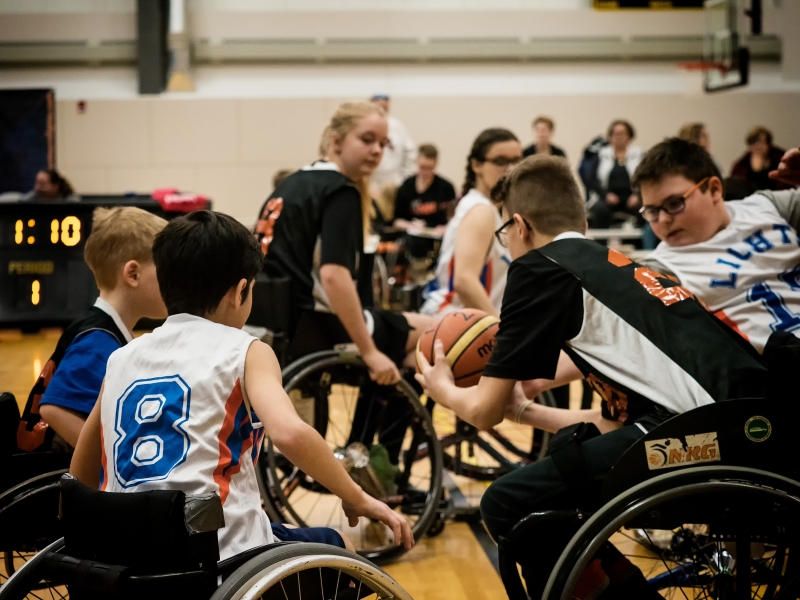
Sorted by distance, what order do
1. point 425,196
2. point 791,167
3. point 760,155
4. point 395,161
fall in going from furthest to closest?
point 395,161 → point 425,196 → point 760,155 → point 791,167

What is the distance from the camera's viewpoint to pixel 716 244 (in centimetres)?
240

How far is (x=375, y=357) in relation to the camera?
9.70 ft

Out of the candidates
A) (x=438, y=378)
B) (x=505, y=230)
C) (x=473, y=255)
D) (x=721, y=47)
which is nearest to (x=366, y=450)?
(x=473, y=255)

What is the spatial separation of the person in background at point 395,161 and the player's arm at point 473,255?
6.55 m

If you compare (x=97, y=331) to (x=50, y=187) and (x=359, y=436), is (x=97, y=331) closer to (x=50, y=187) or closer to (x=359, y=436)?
(x=359, y=436)

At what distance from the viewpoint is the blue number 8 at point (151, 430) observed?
152cm

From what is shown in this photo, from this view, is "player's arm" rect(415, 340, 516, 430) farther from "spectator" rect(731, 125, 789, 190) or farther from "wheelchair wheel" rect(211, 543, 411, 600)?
"spectator" rect(731, 125, 789, 190)

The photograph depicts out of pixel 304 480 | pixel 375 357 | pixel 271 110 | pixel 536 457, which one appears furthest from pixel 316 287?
pixel 271 110

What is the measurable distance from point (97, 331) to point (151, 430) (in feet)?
2.23

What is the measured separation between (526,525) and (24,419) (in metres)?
1.25

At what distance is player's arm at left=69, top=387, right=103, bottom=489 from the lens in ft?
5.38

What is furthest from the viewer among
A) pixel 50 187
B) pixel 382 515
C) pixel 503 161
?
pixel 50 187

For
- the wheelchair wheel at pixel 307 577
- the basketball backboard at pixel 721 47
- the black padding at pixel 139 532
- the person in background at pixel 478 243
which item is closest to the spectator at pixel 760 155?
the basketball backboard at pixel 721 47

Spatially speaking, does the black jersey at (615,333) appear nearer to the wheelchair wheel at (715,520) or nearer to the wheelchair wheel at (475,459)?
the wheelchair wheel at (715,520)
